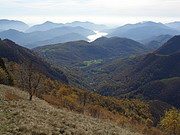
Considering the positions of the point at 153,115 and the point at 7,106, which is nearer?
the point at 7,106

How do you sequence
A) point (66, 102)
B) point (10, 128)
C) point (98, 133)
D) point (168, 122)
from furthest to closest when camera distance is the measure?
point (66, 102)
point (168, 122)
point (98, 133)
point (10, 128)

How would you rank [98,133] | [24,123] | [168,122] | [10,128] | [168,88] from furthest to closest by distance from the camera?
[168,88], [168,122], [98,133], [24,123], [10,128]

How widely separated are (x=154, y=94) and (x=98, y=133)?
19903cm

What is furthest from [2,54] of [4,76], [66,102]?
[66,102]

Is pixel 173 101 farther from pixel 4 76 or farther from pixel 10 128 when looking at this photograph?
pixel 10 128

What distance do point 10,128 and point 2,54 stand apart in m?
149

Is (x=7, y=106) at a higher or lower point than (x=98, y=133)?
higher

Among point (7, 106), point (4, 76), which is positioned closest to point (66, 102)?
point (4, 76)

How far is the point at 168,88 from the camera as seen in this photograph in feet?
635

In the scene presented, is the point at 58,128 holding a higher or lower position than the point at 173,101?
higher

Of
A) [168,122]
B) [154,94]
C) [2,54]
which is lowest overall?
[154,94]

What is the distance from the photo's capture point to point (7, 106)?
21.4m

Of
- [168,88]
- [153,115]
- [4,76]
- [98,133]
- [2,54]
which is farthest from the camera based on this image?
[168,88]

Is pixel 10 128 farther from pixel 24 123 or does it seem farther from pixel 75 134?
pixel 75 134
